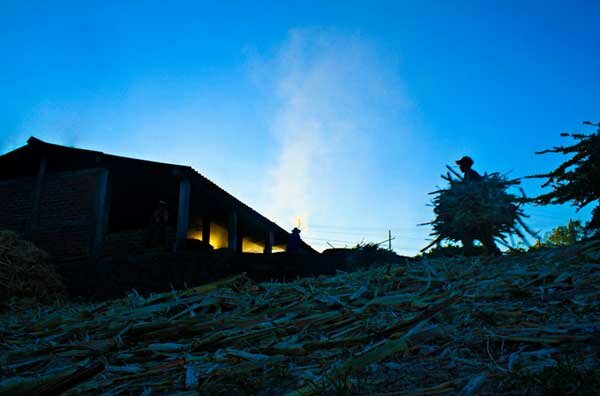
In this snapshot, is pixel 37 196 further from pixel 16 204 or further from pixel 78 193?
pixel 78 193

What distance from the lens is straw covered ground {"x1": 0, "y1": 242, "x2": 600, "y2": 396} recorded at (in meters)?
1.63

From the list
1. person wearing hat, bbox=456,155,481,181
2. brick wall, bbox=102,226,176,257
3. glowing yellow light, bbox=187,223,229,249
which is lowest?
brick wall, bbox=102,226,176,257

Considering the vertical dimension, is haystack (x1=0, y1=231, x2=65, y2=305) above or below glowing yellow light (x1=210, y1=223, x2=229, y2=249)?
below

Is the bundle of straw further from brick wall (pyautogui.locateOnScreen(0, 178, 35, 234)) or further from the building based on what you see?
brick wall (pyautogui.locateOnScreen(0, 178, 35, 234))

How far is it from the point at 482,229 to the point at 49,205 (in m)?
12.0

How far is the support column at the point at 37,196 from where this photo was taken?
11719 mm

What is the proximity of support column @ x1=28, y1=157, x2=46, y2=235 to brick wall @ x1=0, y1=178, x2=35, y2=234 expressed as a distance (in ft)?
0.56

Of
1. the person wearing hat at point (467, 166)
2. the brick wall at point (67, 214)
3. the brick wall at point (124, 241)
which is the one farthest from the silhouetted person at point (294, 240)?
the person wearing hat at point (467, 166)

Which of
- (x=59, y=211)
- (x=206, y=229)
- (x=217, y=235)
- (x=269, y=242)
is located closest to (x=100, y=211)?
(x=59, y=211)

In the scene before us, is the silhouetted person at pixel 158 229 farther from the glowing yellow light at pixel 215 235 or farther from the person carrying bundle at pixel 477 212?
the person carrying bundle at pixel 477 212

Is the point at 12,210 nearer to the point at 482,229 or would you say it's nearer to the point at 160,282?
the point at 160,282

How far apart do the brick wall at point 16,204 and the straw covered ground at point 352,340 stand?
401 inches

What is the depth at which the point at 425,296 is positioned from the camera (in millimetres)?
3002

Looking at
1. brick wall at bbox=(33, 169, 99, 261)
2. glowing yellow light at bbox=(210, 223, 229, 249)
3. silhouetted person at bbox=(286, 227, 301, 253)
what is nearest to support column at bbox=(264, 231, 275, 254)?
Result: glowing yellow light at bbox=(210, 223, 229, 249)
